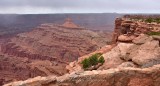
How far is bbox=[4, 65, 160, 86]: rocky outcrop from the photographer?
11.4 m

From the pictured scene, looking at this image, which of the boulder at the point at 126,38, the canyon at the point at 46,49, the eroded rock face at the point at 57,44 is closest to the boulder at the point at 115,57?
the boulder at the point at 126,38

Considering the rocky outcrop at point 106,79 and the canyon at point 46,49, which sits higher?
the rocky outcrop at point 106,79

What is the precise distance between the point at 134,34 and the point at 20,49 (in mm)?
101553

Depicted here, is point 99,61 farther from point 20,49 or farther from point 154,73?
point 20,49

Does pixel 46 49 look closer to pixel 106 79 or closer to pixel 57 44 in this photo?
pixel 57 44

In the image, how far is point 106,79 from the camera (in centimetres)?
1163

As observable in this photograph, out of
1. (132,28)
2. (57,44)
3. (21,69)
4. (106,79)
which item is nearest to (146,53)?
(106,79)

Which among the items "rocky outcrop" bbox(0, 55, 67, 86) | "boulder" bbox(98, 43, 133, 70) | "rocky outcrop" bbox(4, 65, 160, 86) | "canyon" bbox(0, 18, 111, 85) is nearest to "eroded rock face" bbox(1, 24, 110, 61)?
"canyon" bbox(0, 18, 111, 85)

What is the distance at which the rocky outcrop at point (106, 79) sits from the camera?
11375 millimetres

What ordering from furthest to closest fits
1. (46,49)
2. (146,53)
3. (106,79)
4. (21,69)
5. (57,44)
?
(57,44) → (46,49) → (21,69) → (146,53) → (106,79)

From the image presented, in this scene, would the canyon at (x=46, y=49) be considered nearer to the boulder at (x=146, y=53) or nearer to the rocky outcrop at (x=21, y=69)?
the rocky outcrop at (x=21, y=69)

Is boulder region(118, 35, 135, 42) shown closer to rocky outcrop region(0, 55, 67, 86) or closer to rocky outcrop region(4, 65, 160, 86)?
rocky outcrop region(4, 65, 160, 86)

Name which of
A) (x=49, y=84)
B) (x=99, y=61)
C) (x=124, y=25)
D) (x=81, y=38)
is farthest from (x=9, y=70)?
(x=49, y=84)

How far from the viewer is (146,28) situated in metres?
30.1
